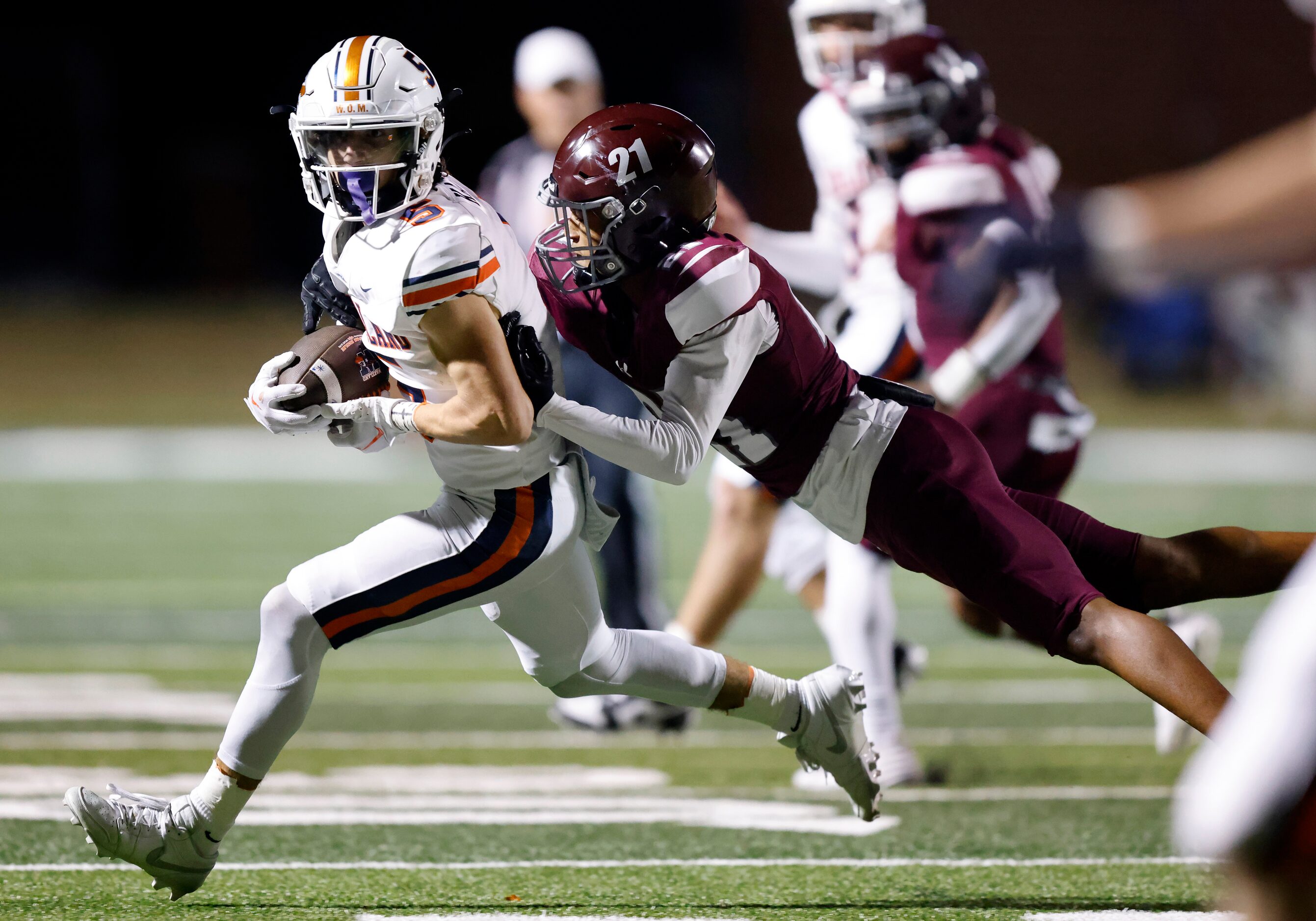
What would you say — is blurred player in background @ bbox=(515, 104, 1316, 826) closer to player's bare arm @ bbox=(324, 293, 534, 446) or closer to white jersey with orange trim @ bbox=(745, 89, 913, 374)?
player's bare arm @ bbox=(324, 293, 534, 446)

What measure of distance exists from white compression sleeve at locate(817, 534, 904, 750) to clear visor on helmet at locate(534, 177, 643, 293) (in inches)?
51.5

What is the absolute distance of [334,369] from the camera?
8.98 feet

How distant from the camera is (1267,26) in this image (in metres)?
14.5

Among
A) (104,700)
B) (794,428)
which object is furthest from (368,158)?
(104,700)

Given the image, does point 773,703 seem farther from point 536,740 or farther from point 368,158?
point 536,740

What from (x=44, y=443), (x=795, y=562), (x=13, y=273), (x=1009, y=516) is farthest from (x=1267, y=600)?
(x=13, y=273)

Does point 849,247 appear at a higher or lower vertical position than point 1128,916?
higher

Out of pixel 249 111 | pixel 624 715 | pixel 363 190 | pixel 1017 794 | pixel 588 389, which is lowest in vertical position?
pixel 249 111

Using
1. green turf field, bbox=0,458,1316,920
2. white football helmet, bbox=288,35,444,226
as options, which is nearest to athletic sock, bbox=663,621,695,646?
green turf field, bbox=0,458,1316,920

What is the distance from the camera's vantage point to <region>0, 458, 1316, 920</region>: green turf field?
9.59ft

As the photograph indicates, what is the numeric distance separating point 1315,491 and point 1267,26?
691cm

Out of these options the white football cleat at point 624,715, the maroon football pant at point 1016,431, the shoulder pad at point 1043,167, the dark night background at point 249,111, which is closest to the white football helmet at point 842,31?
the shoulder pad at point 1043,167

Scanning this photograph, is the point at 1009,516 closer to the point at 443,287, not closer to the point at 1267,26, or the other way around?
the point at 443,287

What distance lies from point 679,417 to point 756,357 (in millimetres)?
190
